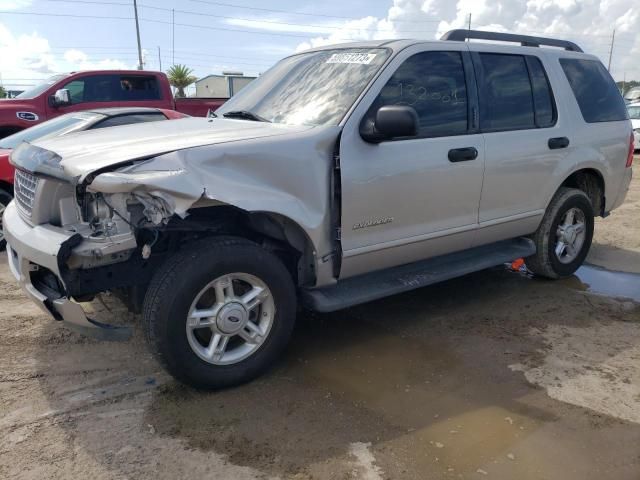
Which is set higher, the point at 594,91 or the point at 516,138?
the point at 594,91

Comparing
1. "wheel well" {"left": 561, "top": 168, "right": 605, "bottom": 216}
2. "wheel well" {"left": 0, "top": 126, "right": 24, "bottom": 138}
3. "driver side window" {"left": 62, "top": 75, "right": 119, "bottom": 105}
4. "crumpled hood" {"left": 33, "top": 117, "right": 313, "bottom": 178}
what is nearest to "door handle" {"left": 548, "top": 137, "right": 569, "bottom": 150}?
"wheel well" {"left": 561, "top": 168, "right": 605, "bottom": 216}

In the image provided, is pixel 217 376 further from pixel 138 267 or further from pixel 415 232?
pixel 415 232

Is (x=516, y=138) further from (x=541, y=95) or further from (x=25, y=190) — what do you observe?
(x=25, y=190)

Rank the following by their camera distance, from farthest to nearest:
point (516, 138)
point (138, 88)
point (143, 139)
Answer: point (138, 88)
point (516, 138)
point (143, 139)

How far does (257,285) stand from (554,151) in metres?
2.95

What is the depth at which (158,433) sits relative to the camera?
2.95 m

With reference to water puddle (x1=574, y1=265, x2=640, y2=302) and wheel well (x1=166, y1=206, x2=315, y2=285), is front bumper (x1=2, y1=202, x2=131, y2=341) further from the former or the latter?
water puddle (x1=574, y1=265, x2=640, y2=302)

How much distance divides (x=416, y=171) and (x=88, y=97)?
25.9 feet

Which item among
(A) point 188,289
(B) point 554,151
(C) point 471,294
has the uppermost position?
(B) point 554,151

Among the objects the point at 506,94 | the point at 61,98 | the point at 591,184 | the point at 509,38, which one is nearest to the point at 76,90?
the point at 61,98

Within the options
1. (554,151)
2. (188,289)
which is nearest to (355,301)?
(188,289)

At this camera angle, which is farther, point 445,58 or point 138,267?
point 445,58

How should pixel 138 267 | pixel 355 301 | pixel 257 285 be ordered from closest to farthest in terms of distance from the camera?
pixel 138 267
pixel 257 285
pixel 355 301

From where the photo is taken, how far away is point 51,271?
3152 mm
